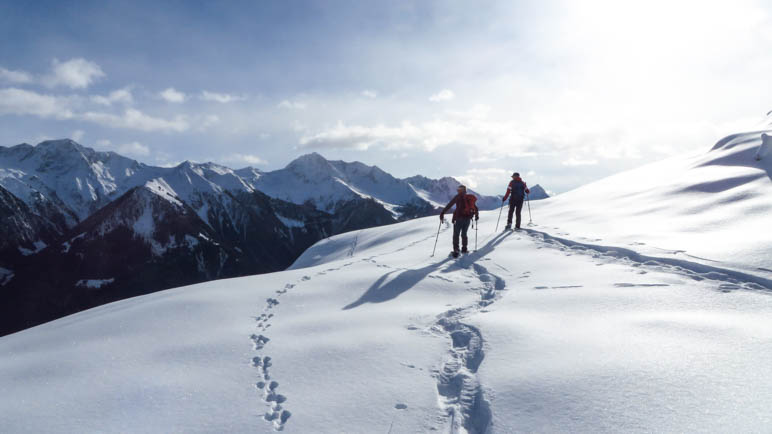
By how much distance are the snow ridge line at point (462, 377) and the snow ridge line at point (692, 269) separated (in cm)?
471

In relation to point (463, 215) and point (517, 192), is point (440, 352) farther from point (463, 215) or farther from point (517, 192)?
point (517, 192)

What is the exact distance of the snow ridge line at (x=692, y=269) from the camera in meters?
7.50

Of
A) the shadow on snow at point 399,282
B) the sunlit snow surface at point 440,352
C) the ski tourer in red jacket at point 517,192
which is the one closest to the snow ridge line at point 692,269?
the sunlit snow surface at point 440,352

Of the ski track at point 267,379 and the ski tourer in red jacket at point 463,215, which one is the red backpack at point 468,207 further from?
the ski track at point 267,379

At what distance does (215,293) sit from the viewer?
10.2 m

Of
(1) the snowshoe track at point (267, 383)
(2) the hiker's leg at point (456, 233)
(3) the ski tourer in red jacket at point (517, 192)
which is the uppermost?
(3) the ski tourer in red jacket at point (517, 192)

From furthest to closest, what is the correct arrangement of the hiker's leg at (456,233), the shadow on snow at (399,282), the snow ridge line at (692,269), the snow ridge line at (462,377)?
the hiker's leg at (456,233) < the shadow on snow at (399,282) < the snow ridge line at (692,269) < the snow ridge line at (462,377)

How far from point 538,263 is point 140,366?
10215 mm

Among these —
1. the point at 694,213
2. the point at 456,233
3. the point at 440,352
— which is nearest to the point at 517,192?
the point at 456,233

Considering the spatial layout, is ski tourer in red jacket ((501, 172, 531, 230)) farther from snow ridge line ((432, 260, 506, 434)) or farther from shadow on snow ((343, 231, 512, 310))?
snow ridge line ((432, 260, 506, 434))

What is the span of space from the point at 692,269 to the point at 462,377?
23.2 feet

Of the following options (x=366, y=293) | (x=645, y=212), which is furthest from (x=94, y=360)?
(x=645, y=212)

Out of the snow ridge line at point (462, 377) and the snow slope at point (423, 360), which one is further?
the snow ridge line at point (462, 377)

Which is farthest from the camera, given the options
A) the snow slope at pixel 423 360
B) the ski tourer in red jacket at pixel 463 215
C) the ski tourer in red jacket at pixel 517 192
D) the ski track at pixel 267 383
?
the ski tourer in red jacket at pixel 517 192
